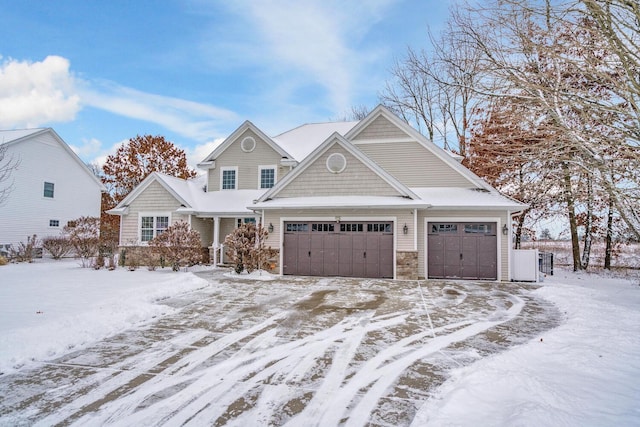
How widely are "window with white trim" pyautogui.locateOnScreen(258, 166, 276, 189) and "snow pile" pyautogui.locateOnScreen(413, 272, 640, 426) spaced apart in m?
14.2

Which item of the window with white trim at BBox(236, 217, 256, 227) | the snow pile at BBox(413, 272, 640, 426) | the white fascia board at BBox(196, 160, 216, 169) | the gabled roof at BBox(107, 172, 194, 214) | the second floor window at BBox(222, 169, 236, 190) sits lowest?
the snow pile at BBox(413, 272, 640, 426)

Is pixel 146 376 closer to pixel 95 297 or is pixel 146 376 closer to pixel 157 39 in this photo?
pixel 95 297

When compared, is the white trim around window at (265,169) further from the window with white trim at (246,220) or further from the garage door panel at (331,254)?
the garage door panel at (331,254)

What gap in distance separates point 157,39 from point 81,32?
9.58 feet

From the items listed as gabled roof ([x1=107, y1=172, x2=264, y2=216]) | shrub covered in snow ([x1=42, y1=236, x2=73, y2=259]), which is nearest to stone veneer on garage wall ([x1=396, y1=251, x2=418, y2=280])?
gabled roof ([x1=107, y1=172, x2=264, y2=216])

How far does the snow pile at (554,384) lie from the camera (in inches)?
129

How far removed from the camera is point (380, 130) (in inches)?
619

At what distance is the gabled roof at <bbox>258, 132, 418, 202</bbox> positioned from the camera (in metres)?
13.3

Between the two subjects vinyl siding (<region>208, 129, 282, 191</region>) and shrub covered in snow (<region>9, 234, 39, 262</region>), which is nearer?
shrub covered in snow (<region>9, 234, 39, 262</region>)

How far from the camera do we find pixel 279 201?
14.3 m

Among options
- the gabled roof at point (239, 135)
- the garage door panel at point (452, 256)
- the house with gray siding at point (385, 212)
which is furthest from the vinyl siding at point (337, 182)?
the gabled roof at point (239, 135)

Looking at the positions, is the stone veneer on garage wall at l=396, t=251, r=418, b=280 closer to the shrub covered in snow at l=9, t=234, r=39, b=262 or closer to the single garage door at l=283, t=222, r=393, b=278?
the single garage door at l=283, t=222, r=393, b=278

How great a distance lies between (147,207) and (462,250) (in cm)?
1460

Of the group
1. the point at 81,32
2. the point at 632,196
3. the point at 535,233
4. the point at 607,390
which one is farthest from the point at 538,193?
the point at 81,32
